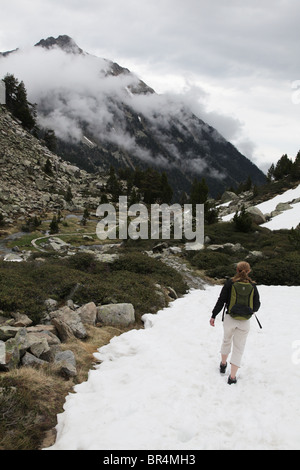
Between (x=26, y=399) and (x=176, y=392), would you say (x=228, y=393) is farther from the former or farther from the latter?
(x=26, y=399)

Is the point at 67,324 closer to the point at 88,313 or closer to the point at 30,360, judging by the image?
the point at 88,313

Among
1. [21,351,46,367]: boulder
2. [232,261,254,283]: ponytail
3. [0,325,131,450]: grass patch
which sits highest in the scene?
[232,261,254,283]: ponytail

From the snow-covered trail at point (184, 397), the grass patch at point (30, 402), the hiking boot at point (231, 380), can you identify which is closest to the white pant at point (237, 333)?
the hiking boot at point (231, 380)

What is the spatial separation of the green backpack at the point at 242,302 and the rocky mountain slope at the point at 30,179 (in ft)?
150

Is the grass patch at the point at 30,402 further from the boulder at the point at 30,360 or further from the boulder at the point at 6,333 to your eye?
the boulder at the point at 6,333

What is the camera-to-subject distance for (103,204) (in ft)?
217

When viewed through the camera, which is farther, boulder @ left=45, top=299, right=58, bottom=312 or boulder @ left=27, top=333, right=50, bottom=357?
boulder @ left=45, top=299, right=58, bottom=312

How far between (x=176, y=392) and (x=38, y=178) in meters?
65.5

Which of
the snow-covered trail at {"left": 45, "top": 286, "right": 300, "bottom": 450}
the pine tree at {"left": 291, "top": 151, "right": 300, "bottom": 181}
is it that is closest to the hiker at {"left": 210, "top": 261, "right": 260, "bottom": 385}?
the snow-covered trail at {"left": 45, "top": 286, "right": 300, "bottom": 450}

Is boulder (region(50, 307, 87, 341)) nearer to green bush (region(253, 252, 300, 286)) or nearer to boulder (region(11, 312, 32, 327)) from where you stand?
boulder (region(11, 312, 32, 327))

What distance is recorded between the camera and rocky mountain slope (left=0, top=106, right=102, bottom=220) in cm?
5278

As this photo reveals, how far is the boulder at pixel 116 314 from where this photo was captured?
9773 millimetres

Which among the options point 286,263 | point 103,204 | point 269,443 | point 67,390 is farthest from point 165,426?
point 103,204

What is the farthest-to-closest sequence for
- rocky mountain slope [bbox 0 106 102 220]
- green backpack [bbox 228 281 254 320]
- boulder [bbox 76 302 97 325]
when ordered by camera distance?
rocky mountain slope [bbox 0 106 102 220] → boulder [bbox 76 302 97 325] → green backpack [bbox 228 281 254 320]
